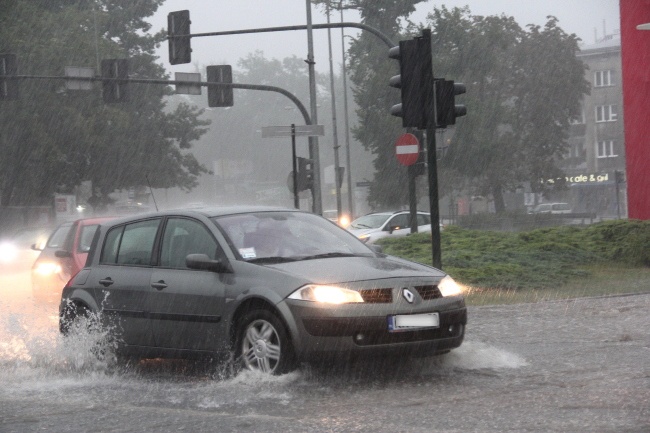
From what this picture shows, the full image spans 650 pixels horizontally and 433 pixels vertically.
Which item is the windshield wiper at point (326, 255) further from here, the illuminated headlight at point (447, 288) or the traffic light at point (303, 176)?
the traffic light at point (303, 176)

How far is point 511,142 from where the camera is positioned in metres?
68.9

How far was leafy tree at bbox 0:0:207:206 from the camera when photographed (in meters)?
54.2

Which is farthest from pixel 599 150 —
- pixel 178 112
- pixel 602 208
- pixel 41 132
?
pixel 41 132

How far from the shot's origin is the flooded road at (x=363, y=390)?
7020 mm

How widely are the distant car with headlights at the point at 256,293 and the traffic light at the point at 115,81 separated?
18.9m

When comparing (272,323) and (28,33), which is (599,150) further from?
(272,323)

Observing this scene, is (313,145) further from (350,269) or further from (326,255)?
(350,269)

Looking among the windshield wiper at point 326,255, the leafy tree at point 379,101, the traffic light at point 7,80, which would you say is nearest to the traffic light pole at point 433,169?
the windshield wiper at point 326,255

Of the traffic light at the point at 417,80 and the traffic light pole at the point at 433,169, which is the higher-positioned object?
the traffic light at the point at 417,80

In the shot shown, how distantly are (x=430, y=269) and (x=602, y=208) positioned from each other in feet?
274

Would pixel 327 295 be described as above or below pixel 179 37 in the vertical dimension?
below

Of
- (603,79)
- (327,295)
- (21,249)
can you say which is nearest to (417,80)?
(327,295)

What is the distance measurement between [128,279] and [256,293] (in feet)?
5.90

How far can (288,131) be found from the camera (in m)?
24.7
